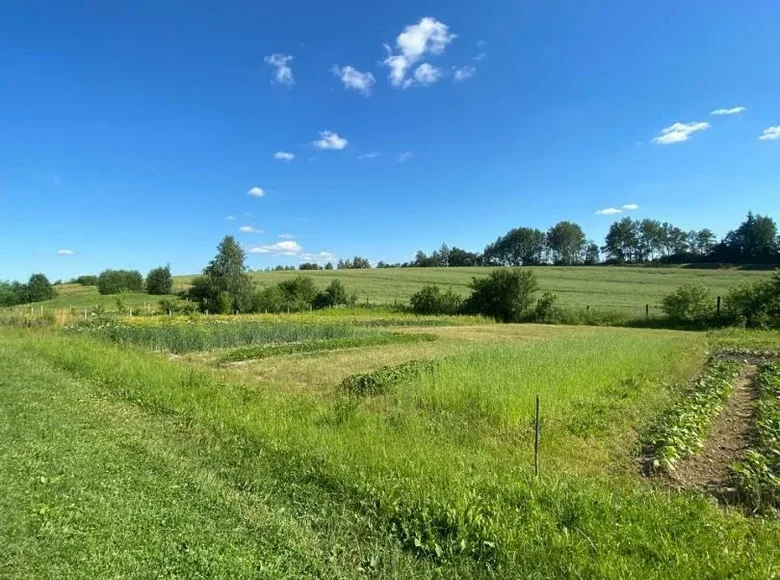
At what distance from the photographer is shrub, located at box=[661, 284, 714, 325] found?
32.6 metres

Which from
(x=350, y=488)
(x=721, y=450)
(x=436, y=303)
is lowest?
(x=721, y=450)

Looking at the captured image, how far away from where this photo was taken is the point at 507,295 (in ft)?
138

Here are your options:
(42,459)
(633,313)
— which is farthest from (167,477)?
(633,313)

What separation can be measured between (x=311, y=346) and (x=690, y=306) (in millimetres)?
28414

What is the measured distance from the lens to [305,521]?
4484 millimetres

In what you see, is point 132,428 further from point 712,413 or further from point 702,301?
point 702,301

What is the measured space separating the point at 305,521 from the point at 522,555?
2.04 meters

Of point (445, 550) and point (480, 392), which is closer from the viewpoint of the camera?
point (445, 550)

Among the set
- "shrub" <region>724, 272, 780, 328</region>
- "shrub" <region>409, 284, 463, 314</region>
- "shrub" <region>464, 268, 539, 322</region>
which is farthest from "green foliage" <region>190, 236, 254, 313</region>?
"shrub" <region>724, 272, 780, 328</region>

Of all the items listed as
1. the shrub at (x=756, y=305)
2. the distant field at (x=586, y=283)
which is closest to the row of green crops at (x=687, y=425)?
the shrub at (x=756, y=305)

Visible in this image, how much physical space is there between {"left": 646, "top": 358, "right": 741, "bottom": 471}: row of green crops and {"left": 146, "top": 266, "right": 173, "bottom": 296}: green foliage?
6686cm

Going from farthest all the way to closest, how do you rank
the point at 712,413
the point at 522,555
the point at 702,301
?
the point at 702,301 → the point at 712,413 → the point at 522,555

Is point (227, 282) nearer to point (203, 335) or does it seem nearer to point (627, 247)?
point (203, 335)

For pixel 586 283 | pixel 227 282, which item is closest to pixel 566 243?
pixel 586 283
